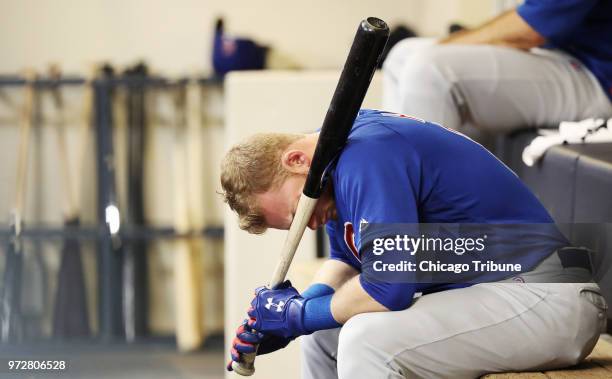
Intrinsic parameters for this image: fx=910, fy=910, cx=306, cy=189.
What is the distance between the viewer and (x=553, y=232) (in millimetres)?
1036

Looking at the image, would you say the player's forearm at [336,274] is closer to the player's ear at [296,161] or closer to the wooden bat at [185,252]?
the player's ear at [296,161]

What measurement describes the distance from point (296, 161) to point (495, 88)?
66cm

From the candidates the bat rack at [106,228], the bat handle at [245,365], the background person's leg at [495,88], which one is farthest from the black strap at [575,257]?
the bat rack at [106,228]

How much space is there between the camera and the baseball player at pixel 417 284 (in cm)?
96

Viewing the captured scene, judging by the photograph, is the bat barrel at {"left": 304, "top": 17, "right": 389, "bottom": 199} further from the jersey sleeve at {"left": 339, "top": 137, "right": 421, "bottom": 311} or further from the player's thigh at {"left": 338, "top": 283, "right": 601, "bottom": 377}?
the player's thigh at {"left": 338, "top": 283, "right": 601, "bottom": 377}

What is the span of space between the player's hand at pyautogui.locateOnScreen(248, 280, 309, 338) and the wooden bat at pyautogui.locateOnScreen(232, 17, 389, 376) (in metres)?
0.05

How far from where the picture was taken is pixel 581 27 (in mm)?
1641

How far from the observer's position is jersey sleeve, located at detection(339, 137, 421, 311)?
94 cm

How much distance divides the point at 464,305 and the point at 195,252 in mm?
2320

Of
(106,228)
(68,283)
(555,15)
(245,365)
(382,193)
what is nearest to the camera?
(382,193)

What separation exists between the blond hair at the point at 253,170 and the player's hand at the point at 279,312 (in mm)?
93

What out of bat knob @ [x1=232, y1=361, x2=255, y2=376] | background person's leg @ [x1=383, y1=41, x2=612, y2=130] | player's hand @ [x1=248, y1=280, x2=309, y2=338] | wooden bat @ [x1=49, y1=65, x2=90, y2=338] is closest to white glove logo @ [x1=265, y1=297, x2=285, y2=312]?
player's hand @ [x1=248, y1=280, x2=309, y2=338]

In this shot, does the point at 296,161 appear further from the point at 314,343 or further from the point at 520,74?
the point at 520,74

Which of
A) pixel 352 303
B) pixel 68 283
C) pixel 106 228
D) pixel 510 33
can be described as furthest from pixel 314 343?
pixel 68 283
